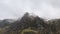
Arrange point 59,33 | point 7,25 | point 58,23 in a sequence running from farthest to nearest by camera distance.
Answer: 1. point 7,25
2. point 58,23
3. point 59,33

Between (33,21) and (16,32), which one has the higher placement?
(33,21)

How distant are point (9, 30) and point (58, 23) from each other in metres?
10.0

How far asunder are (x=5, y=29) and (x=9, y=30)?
49.4 inches

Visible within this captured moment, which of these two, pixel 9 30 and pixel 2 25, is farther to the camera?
pixel 2 25

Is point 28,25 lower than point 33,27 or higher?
higher

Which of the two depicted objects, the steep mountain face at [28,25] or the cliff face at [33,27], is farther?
the steep mountain face at [28,25]

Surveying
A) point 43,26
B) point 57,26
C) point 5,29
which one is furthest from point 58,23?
point 5,29

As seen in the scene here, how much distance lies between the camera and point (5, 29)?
3444 cm

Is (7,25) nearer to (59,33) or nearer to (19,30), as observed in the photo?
(19,30)

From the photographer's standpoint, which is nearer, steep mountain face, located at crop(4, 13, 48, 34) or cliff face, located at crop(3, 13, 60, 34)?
cliff face, located at crop(3, 13, 60, 34)

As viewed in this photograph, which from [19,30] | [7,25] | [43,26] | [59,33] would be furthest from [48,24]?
[7,25]

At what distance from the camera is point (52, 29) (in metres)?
32.9

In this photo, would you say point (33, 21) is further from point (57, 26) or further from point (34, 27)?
point (57, 26)

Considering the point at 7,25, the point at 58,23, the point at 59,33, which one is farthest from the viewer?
the point at 7,25
